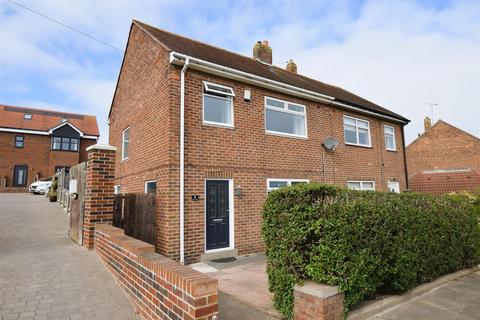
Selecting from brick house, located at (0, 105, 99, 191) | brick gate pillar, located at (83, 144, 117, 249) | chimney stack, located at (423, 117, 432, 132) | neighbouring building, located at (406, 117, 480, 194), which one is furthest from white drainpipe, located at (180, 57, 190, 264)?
chimney stack, located at (423, 117, 432, 132)

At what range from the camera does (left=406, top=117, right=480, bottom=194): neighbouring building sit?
18562mm

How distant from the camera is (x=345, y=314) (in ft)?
12.6

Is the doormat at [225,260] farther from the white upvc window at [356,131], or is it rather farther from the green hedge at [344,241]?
the white upvc window at [356,131]

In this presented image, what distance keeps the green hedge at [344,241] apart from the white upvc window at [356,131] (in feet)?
23.4

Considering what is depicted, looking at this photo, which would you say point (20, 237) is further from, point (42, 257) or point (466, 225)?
point (466, 225)

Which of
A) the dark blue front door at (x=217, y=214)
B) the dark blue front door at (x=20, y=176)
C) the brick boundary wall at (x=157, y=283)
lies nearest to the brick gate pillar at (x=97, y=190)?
the brick boundary wall at (x=157, y=283)

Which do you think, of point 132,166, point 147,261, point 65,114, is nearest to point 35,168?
point 65,114

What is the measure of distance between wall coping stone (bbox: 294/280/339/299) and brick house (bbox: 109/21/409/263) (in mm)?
3894

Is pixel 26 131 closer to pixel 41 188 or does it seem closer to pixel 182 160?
pixel 41 188

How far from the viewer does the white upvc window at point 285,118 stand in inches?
375

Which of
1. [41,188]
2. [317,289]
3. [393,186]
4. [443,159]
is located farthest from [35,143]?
[443,159]

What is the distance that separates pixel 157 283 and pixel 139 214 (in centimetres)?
480

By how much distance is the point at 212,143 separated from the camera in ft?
26.4

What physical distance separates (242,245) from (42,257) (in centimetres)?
468
